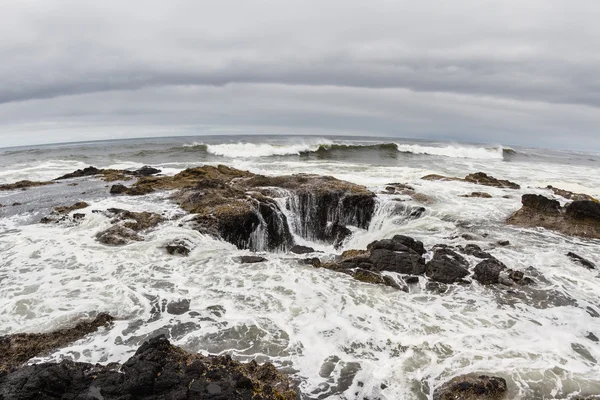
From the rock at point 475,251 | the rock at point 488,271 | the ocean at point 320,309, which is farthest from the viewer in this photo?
the rock at point 475,251

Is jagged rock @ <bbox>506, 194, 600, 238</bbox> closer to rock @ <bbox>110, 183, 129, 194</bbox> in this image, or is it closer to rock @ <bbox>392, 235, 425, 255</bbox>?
rock @ <bbox>392, 235, 425, 255</bbox>

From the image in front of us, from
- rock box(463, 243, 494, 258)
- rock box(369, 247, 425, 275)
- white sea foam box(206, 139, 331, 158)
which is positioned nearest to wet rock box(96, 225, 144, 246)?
rock box(369, 247, 425, 275)

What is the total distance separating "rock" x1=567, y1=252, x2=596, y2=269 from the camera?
29.2 feet

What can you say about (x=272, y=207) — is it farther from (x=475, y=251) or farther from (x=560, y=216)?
(x=560, y=216)

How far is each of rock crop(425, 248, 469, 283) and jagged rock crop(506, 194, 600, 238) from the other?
4570 millimetres

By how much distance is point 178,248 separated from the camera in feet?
30.6

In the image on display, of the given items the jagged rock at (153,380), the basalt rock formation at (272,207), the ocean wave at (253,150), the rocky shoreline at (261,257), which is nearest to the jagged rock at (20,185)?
the rocky shoreline at (261,257)

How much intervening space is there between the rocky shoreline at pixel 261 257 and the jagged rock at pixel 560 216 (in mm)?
30

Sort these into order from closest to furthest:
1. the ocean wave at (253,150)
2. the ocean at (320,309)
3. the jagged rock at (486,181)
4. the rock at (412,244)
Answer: the ocean at (320,309)
the rock at (412,244)
the jagged rock at (486,181)
the ocean wave at (253,150)

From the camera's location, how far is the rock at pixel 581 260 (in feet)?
29.2

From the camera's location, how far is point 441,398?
470 centimetres

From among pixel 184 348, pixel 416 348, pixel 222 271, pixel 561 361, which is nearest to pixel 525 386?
pixel 561 361

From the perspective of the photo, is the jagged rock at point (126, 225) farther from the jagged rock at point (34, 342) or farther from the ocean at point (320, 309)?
the jagged rock at point (34, 342)

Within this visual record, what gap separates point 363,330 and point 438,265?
10.7 ft
